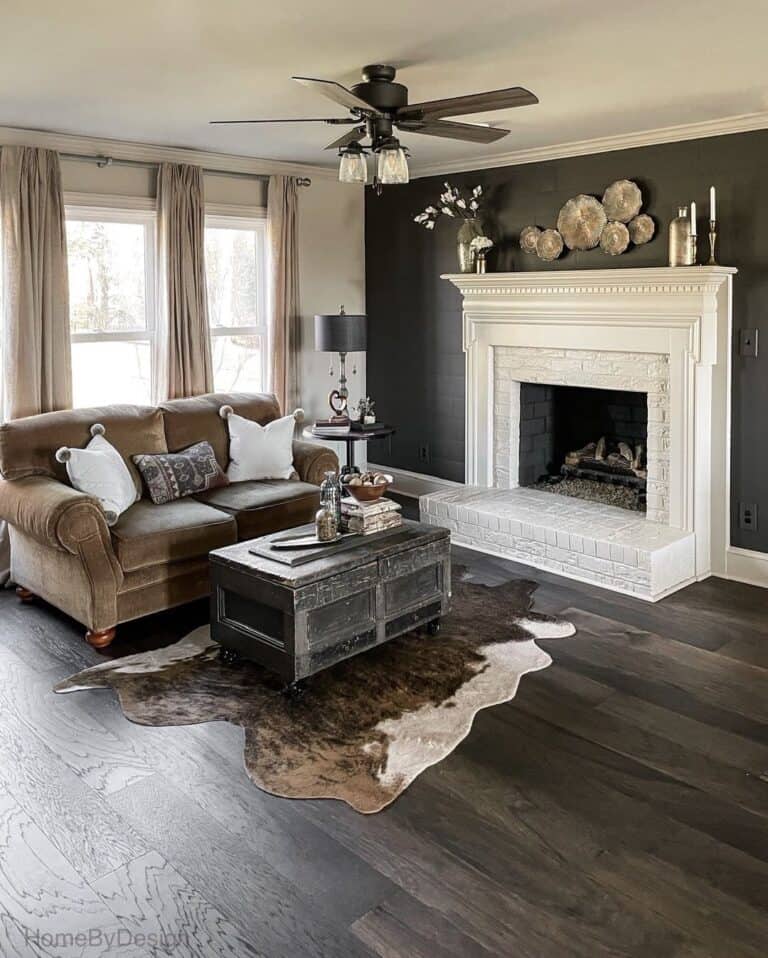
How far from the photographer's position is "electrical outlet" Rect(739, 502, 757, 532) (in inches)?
190

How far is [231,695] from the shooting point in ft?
11.7

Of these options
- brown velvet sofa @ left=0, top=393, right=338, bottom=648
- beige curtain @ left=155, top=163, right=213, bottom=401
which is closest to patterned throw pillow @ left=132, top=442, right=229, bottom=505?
brown velvet sofa @ left=0, top=393, right=338, bottom=648

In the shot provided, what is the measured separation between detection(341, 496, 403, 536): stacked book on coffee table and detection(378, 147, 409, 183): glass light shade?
1.44 metres

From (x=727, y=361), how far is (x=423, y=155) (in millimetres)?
2462

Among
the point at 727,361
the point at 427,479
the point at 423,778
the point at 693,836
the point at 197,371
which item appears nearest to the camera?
the point at 693,836

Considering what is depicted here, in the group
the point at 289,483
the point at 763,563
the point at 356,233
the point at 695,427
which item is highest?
the point at 356,233

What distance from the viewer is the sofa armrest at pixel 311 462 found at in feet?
18.0

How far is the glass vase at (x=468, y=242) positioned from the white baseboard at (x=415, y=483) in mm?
1621

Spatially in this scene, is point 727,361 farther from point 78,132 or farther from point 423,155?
point 78,132

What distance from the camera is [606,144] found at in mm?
5145

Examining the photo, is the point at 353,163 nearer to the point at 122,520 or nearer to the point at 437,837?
the point at 122,520

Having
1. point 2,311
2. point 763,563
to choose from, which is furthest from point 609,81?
point 2,311

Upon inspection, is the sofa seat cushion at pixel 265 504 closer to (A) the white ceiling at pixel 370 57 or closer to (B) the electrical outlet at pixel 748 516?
(A) the white ceiling at pixel 370 57

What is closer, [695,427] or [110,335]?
[695,427]
